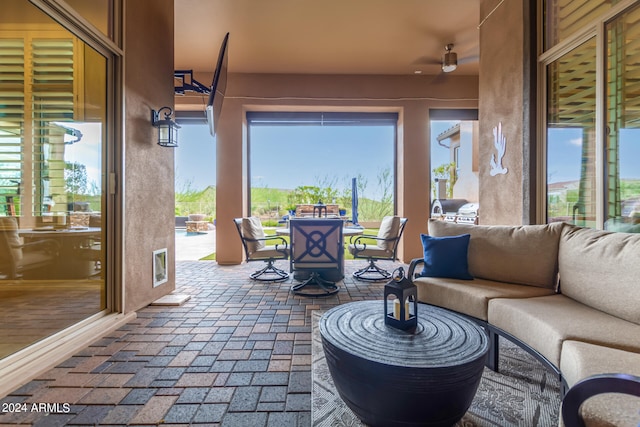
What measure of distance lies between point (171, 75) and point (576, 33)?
4.21 metres

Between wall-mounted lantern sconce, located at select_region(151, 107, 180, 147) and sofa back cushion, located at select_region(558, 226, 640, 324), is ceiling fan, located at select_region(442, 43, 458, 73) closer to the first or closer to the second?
sofa back cushion, located at select_region(558, 226, 640, 324)

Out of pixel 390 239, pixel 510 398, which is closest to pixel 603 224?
pixel 510 398

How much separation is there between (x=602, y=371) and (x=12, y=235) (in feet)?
11.5

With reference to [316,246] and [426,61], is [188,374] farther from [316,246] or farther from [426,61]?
[426,61]

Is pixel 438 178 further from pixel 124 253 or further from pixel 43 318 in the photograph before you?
pixel 43 318

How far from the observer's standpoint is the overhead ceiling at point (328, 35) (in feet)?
12.3

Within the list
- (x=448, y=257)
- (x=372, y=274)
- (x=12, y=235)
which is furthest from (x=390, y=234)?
(x=12, y=235)

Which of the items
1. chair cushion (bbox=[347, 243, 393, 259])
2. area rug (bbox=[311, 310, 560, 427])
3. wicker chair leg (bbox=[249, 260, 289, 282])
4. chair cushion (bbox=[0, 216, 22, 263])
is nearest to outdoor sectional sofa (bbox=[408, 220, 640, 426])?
area rug (bbox=[311, 310, 560, 427])

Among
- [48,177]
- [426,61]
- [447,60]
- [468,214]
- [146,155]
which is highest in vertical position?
[426,61]

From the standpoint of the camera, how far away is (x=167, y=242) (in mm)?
3521

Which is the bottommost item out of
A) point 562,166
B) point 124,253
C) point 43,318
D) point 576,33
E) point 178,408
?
point 178,408

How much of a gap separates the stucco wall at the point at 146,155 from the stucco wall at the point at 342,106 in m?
1.80

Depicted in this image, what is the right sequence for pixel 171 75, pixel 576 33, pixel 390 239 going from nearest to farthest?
pixel 576 33
pixel 171 75
pixel 390 239

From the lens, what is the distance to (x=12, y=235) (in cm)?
210
